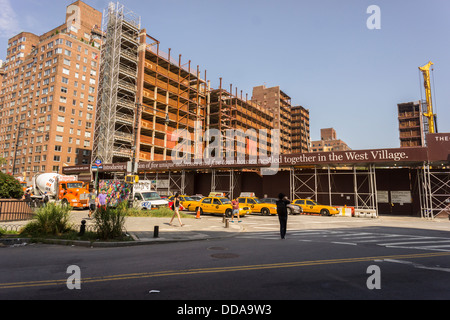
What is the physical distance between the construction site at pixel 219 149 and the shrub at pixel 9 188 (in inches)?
279

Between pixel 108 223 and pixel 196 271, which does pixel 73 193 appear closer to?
pixel 108 223

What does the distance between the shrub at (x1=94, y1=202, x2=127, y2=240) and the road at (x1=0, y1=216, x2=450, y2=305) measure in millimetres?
1145

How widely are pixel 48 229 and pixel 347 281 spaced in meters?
10.9

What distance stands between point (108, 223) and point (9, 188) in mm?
11356

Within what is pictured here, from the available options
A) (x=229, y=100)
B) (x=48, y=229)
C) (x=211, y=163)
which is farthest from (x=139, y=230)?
(x=229, y=100)

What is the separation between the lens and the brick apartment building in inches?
2665

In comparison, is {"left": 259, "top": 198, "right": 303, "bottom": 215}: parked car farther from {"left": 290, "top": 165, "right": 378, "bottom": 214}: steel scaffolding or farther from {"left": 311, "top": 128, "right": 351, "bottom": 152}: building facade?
{"left": 311, "top": 128, "right": 351, "bottom": 152}: building facade

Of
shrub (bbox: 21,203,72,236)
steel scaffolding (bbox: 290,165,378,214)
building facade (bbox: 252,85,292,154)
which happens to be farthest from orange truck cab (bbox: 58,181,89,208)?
building facade (bbox: 252,85,292,154)

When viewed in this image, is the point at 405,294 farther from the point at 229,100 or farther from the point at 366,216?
the point at 229,100

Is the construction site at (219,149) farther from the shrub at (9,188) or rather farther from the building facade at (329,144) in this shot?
the building facade at (329,144)

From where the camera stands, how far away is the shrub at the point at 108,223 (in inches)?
409

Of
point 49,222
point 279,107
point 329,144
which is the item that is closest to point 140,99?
point 49,222

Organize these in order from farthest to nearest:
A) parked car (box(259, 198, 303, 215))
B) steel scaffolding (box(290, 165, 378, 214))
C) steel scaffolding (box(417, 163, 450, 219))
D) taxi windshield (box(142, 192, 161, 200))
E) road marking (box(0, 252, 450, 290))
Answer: steel scaffolding (box(290, 165, 378, 214)) → steel scaffolding (box(417, 163, 450, 219)) → parked car (box(259, 198, 303, 215)) → taxi windshield (box(142, 192, 161, 200)) → road marking (box(0, 252, 450, 290))

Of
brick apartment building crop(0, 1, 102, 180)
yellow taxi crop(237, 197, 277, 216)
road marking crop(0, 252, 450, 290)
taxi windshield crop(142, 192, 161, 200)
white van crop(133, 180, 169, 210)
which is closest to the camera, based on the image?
road marking crop(0, 252, 450, 290)
